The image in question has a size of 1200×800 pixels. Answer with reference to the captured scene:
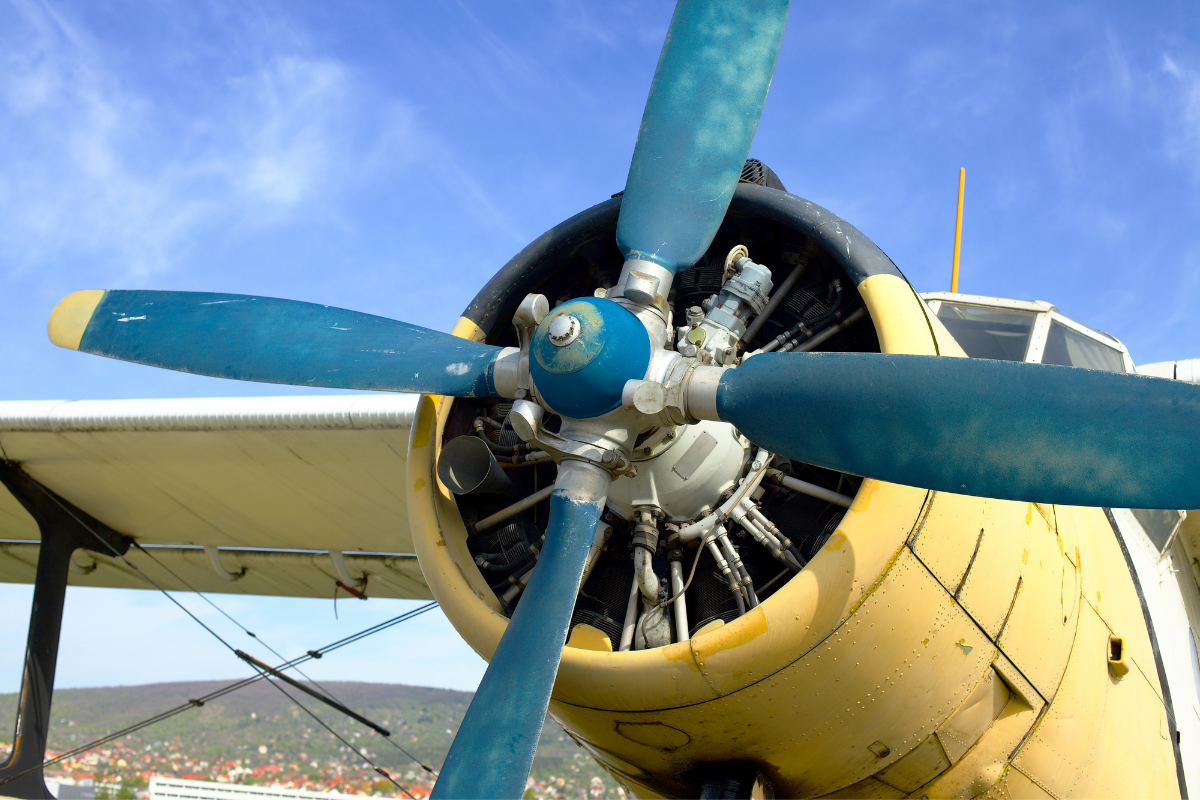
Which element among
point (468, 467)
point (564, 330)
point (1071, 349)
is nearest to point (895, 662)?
point (564, 330)

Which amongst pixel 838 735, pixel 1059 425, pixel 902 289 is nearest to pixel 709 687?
pixel 838 735

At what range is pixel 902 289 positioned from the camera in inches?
149

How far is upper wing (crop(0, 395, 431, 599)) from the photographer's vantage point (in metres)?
7.07

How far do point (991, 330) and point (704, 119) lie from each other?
2.31 m

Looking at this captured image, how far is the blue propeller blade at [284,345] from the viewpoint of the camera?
12.8ft

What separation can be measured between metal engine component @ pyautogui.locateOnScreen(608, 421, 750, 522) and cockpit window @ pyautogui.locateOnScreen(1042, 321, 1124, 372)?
226 centimetres

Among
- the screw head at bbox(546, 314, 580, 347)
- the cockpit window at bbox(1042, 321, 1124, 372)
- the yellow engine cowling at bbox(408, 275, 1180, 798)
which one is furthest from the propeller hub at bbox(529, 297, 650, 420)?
the cockpit window at bbox(1042, 321, 1124, 372)

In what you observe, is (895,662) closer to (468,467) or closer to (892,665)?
(892,665)

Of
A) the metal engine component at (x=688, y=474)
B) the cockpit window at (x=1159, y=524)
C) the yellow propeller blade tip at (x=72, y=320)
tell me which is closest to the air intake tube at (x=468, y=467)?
the metal engine component at (x=688, y=474)

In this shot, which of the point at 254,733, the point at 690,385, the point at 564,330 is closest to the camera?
the point at 564,330

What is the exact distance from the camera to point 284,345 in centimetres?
399

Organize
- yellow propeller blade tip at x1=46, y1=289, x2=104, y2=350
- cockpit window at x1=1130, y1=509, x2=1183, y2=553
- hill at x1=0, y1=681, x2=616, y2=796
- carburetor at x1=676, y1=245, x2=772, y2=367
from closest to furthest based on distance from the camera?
carburetor at x1=676, y1=245, x2=772, y2=367 < yellow propeller blade tip at x1=46, y1=289, x2=104, y2=350 < cockpit window at x1=1130, y1=509, x2=1183, y2=553 < hill at x1=0, y1=681, x2=616, y2=796

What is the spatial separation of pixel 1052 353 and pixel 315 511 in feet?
19.1

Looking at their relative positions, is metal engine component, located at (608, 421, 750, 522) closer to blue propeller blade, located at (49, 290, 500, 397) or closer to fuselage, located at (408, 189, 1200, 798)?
fuselage, located at (408, 189, 1200, 798)
